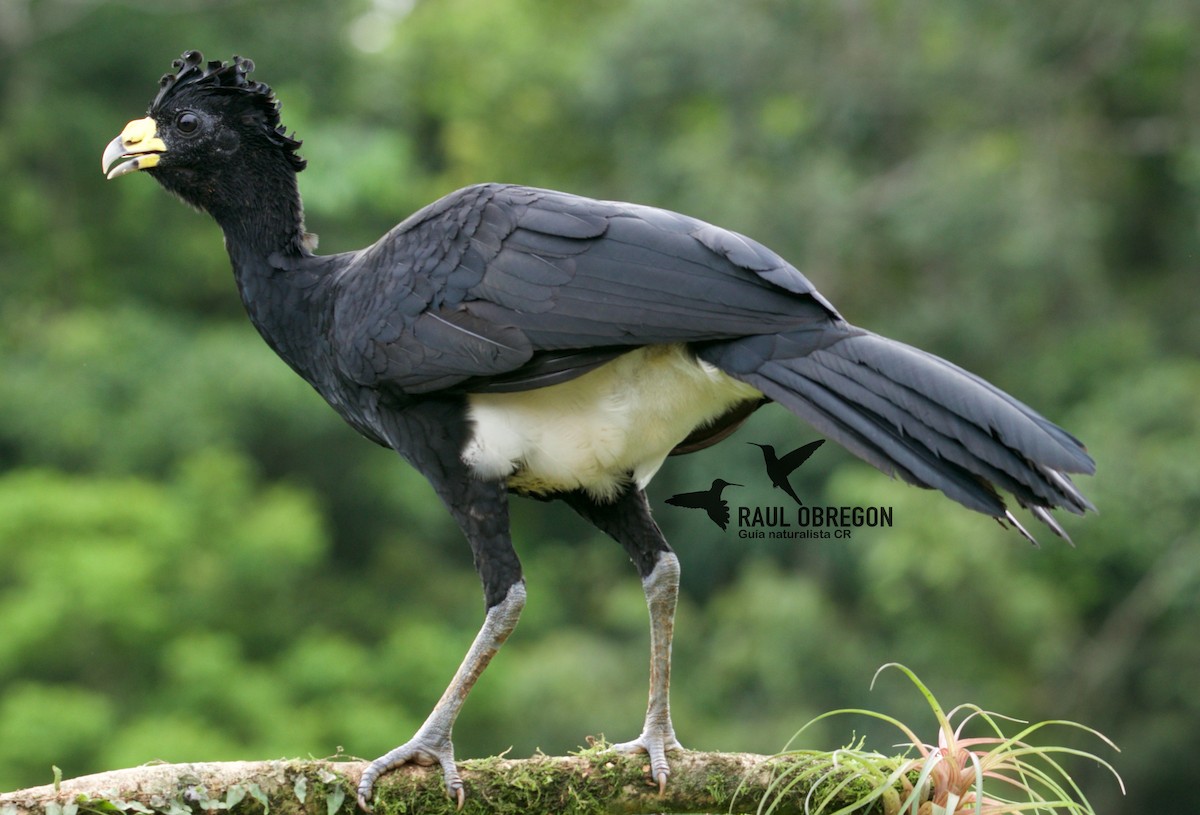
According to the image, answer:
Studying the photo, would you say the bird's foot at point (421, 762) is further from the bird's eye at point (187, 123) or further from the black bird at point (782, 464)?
the bird's eye at point (187, 123)

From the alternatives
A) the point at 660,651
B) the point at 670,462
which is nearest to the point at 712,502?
the point at 660,651

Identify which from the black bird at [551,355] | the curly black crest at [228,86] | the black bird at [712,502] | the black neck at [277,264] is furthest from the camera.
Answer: the black bird at [712,502]

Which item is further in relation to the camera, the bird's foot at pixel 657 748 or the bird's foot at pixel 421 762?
the bird's foot at pixel 657 748

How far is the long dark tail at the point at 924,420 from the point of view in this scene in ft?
12.9

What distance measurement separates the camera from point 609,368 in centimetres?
462

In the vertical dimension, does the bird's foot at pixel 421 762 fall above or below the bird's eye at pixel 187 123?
below

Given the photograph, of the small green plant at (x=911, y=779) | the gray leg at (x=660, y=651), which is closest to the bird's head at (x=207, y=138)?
the gray leg at (x=660, y=651)

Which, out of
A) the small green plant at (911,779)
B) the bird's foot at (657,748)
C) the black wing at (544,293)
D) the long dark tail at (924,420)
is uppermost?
the black wing at (544,293)

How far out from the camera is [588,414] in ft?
15.3

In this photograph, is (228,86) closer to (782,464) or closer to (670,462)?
(782,464)

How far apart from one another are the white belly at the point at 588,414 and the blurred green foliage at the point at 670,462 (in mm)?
9584

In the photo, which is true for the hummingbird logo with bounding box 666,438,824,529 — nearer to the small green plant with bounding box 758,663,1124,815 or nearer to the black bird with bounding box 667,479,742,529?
the black bird with bounding box 667,479,742,529

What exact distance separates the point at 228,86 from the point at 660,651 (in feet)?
7.48

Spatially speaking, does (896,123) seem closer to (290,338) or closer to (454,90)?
(454,90)
